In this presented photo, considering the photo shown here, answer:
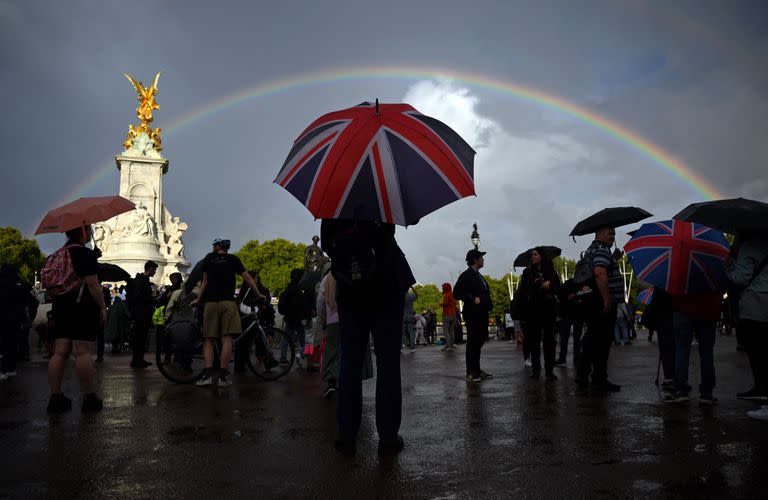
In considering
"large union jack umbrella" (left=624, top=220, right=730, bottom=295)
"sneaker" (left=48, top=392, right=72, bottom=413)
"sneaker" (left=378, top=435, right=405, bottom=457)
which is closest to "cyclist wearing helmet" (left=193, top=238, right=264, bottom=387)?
"sneaker" (left=48, top=392, right=72, bottom=413)

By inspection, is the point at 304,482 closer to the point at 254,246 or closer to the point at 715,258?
the point at 715,258

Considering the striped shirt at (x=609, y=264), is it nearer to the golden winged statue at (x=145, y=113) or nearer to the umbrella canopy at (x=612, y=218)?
the umbrella canopy at (x=612, y=218)

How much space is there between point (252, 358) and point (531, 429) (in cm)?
587

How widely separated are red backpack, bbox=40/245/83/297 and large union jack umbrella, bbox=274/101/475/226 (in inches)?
133

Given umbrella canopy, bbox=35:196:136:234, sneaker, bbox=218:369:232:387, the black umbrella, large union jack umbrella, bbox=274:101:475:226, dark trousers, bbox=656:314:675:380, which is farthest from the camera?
the black umbrella

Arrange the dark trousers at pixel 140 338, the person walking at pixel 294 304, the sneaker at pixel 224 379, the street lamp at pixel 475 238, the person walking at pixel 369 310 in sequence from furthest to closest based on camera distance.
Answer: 1. the street lamp at pixel 475 238
2. the dark trousers at pixel 140 338
3. the person walking at pixel 294 304
4. the sneaker at pixel 224 379
5. the person walking at pixel 369 310

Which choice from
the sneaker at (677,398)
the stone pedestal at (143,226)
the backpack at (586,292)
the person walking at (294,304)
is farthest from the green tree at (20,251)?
the sneaker at (677,398)

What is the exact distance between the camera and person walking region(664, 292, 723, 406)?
22.6 feet

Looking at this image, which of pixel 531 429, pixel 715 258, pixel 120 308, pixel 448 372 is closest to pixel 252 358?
pixel 448 372

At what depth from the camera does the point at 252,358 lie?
10508 millimetres

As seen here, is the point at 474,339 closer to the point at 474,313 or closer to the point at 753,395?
the point at 474,313

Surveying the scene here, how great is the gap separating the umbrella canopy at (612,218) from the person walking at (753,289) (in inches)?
81.8

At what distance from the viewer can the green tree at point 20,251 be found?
75250mm

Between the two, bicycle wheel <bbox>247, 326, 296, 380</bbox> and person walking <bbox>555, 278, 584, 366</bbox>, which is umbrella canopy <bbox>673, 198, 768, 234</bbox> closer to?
person walking <bbox>555, 278, 584, 366</bbox>
